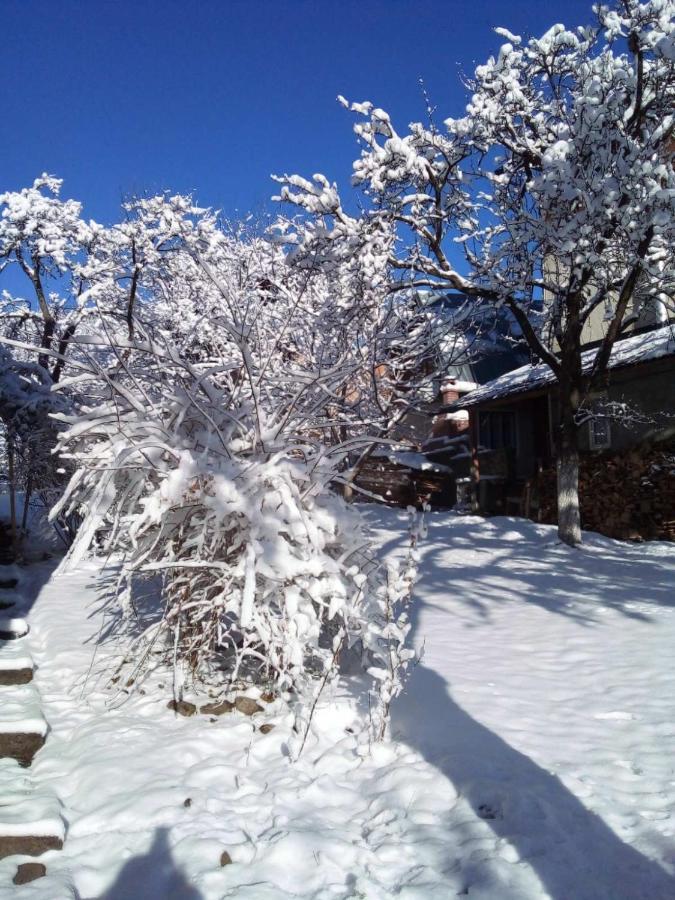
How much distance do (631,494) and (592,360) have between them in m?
3.30

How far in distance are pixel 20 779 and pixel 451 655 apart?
318 centimetres

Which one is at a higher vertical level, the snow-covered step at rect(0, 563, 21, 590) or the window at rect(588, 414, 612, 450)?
the window at rect(588, 414, 612, 450)

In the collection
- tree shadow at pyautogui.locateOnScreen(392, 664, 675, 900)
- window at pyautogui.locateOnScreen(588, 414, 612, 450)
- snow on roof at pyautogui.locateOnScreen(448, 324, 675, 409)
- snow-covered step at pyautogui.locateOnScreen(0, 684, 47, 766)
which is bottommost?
tree shadow at pyautogui.locateOnScreen(392, 664, 675, 900)

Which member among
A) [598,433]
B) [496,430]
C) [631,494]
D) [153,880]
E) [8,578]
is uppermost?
[496,430]

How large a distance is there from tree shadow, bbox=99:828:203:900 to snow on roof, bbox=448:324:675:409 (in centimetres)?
1000

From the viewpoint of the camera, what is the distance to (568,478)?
34.2 ft

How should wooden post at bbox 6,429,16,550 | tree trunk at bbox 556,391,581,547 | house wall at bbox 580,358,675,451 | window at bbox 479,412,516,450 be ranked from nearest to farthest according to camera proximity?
wooden post at bbox 6,429,16,550 < tree trunk at bbox 556,391,581,547 < house wall at bbox 580,358,675,451 < window at bbox 479,412,516,450

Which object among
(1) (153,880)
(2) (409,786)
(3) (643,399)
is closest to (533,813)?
(2) (409,786)

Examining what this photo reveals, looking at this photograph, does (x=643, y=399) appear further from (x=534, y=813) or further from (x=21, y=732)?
(x=21, y=732)

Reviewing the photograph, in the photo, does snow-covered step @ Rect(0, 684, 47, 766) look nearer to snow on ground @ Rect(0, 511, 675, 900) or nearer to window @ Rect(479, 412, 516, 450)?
snow on ground @ Rect(0, 511, 675, 900)

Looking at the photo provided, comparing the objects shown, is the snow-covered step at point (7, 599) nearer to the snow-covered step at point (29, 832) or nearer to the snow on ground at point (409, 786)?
the snow on ground at point (409, 786)

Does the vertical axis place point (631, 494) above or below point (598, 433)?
below

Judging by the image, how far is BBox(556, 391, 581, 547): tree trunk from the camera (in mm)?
10359

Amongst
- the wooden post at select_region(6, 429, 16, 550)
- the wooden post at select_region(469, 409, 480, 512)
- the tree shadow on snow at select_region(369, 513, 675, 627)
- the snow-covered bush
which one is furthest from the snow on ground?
the wooden post at select_region(469, 409, 480, 512)
